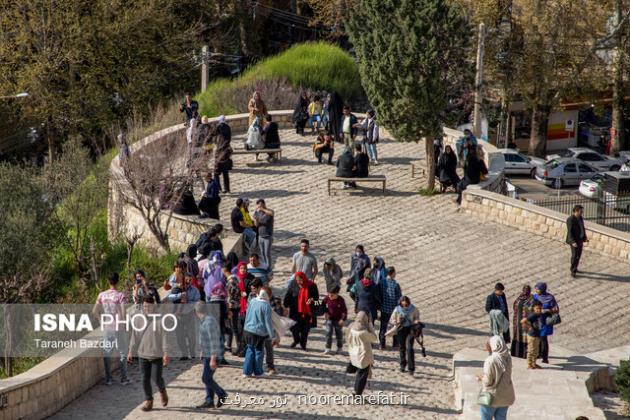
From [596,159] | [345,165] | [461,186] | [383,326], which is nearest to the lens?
[383,326]

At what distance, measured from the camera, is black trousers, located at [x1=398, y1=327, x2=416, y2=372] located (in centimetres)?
1720

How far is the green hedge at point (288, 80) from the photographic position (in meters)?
35.4

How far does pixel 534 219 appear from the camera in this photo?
25438 millimetres

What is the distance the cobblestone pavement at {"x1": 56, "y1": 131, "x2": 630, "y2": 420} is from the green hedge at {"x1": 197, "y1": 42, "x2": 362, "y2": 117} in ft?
11.6

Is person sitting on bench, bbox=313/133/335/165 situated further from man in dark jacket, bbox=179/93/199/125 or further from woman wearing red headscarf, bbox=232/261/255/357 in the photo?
woman wearing red headscarf, bbox=232/261/255/357

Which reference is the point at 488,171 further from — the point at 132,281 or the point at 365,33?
the point at 132,281

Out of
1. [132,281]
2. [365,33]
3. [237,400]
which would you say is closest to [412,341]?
[237,400]

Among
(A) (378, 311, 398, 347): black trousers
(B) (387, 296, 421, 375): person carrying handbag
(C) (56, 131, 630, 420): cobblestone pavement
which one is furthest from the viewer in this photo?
(A) (378, 311, 398, 347): black trousers

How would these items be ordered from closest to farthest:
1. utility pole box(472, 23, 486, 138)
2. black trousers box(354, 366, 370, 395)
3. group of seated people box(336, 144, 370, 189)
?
1. black trousers box(354, 366, 370, 395)
2. group of seated people box(336, 144, 370, 189)
3. utility pole box(472, 23, 486, 138)

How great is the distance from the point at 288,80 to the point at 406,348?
2036cm

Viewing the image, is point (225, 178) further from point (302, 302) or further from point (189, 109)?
point (302, 302)

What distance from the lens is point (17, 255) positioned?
70.8 feet

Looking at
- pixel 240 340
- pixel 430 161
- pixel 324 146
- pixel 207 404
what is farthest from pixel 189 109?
pixel 207 404

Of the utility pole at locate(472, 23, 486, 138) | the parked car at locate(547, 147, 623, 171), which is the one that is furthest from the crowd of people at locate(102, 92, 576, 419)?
the parked car at locate(547, 147, 623, 171)
